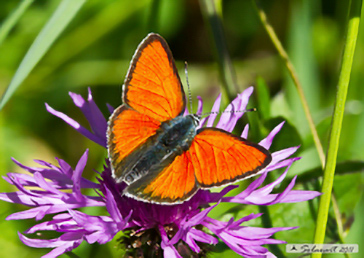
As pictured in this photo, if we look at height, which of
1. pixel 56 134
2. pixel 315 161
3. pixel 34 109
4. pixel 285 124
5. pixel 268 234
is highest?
pixel 34 109

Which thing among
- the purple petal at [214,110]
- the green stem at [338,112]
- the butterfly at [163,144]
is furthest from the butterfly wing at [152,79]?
the green stem at [338,112]

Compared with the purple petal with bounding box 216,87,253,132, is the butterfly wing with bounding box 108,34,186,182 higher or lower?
higher

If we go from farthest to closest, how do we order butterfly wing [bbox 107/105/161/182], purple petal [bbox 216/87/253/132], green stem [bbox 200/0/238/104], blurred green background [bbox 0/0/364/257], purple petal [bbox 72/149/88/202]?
blurred green background [bbox 0/0/364/257] → green stem [bbox 200/0/238/104] → purple petal [bbox 216/87/253/132] → butterfly wing [bbox 107/105/161/182] → purple petal [bbox 72/149/88/202]

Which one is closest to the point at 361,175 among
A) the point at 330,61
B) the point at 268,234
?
the point at 268,234

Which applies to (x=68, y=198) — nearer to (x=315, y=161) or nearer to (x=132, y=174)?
(x=132, y=174)

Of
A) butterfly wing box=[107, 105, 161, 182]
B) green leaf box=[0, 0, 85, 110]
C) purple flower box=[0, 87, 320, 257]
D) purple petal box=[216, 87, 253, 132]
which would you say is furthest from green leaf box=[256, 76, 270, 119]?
green leaf box=[0, 0, 85, 110]

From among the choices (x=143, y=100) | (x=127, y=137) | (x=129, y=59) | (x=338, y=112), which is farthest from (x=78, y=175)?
(x=129, y=59)

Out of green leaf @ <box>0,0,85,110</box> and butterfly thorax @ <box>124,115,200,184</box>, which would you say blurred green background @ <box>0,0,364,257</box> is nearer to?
green leaf @ <box>0,0,85,110</box>
